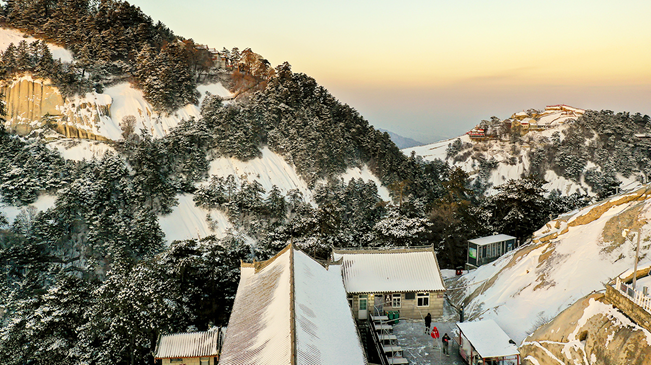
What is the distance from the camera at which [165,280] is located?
21.1 meters

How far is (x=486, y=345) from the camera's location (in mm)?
15539

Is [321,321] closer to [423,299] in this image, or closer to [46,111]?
[423,299]

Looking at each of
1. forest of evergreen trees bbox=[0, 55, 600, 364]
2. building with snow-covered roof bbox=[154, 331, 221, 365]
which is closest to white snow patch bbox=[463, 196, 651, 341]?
forest of evergreen trees bbox=[0, 55, 600, 364]

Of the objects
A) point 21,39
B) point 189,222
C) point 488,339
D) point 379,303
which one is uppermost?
point 21,39

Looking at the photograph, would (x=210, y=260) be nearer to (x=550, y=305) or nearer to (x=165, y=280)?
(x=165, y=280)

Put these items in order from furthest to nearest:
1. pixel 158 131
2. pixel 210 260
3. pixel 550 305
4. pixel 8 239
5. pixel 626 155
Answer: pixel 626 155
pixel 158 131
pixel 8 239
pixel 210 260
pixel 550 305

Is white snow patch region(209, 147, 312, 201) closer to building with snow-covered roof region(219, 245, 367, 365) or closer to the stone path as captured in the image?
building with snow-covered roof region(219, 245, 367, 365)

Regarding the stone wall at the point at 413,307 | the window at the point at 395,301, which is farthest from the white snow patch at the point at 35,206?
the window at the point at 395,301

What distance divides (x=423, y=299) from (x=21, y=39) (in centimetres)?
5601

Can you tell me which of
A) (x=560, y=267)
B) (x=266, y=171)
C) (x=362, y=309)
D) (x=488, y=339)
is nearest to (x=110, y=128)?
(x=266, y=171)

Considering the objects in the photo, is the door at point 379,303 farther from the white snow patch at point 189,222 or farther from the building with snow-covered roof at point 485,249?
the white snow patch at point 189,222

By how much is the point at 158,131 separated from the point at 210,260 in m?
27.2

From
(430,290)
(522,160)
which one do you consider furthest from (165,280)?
(522,160)

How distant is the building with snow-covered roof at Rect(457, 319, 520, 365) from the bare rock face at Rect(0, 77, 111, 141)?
132ft
